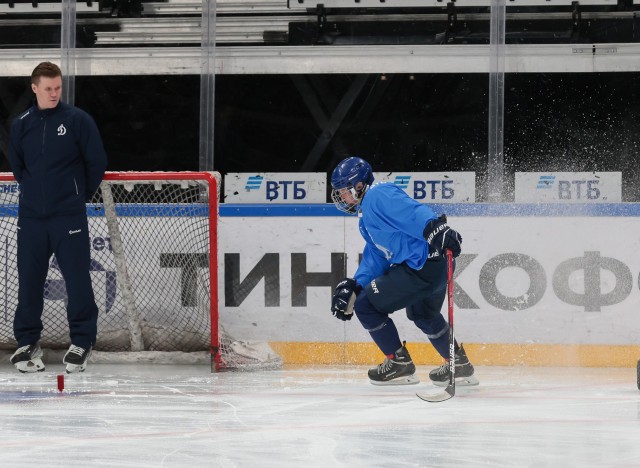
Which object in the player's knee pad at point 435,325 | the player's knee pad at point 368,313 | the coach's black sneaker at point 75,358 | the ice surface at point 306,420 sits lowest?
the ice surface at point 306,420

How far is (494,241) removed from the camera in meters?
5.82

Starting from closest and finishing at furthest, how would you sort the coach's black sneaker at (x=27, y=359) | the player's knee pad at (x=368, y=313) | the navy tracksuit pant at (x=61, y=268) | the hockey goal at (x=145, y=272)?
the player's knee pad at (x=368, y=313)
the navy tracksuit pant at (x=61, y=268)
the coach's black sneaker at (x=27, y=359)
the hockey goal at (x=145, y=272)

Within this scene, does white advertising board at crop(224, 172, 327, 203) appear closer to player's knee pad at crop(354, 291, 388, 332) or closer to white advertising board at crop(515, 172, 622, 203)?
white advertising board at crop(515, 172, 622, 203)

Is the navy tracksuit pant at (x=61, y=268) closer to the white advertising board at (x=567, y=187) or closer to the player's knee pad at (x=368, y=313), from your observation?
the player's knee pad at (x=368, y=313)

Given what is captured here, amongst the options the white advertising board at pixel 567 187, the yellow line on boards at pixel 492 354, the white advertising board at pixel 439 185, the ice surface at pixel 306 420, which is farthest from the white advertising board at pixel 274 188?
the ice surface at pixel 306 420

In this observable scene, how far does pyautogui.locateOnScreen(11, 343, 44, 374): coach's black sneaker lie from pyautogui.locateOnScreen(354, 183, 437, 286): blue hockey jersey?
161cm

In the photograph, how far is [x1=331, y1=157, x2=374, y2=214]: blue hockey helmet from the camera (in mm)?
4699

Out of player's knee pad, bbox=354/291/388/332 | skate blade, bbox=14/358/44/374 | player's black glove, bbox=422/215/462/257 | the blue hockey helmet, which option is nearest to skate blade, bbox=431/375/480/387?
player's knee pad, bbox=354/291/388/332

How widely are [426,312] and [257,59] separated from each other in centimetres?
255

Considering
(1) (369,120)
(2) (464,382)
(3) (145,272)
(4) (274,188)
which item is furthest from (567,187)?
(3) (145,272)

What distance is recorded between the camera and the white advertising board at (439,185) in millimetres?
6215

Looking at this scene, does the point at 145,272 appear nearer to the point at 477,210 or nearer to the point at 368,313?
the point at 368,313

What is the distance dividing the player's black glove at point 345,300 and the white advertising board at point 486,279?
1.06m

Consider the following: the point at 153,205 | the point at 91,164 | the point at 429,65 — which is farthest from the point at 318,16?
the point at 91,164
